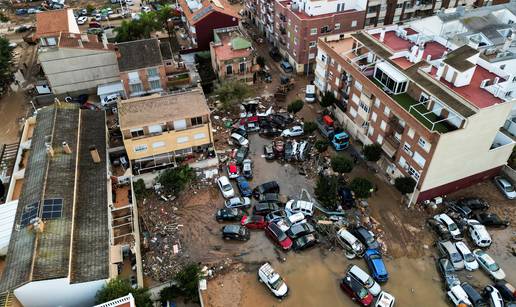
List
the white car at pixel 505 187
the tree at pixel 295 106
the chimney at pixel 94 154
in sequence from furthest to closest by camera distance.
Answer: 1. the tree at pixel 295 106
2. the white car at pixel 505 187
3. the chimney at pixel 94 154

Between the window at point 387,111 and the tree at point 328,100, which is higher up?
the window at point 387,111

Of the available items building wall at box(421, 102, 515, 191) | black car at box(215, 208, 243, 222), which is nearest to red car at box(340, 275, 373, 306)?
black car at box(215, 208, 243, 222)

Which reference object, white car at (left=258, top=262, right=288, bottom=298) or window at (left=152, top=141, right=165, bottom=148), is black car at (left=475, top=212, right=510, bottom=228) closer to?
white car at (left=258, top=262, right=288, bottom=298)

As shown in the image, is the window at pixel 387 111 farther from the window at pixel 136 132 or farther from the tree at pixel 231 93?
the window at pixel 136 132

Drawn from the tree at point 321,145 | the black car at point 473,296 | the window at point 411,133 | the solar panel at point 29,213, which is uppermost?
the window at point 411,133

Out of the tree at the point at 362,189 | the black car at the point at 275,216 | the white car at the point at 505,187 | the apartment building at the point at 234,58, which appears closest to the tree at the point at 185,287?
the black car at the point at 275,216

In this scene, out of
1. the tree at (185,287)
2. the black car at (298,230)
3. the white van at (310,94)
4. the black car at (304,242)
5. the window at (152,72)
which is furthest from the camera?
the white van at (310,94)
